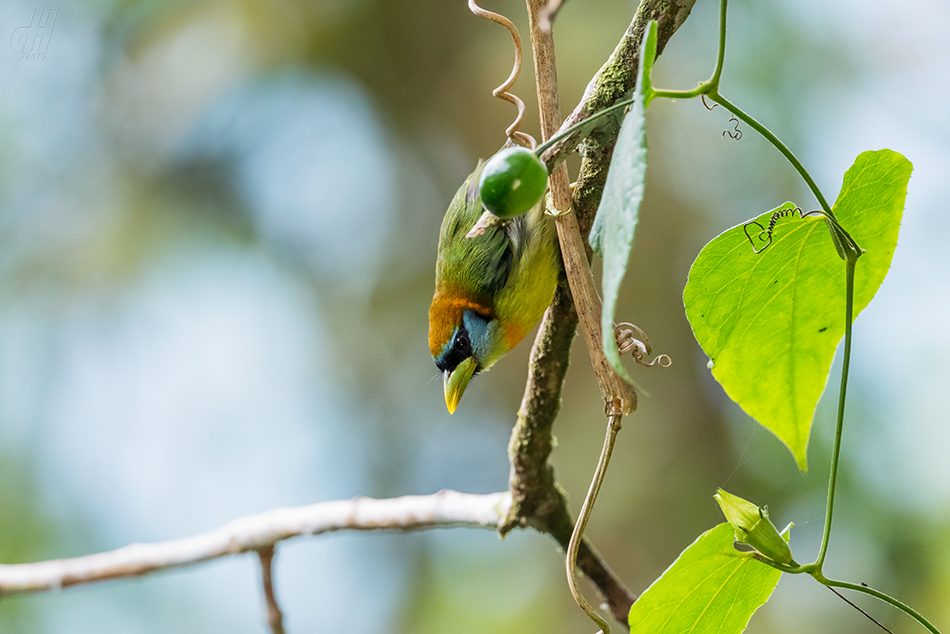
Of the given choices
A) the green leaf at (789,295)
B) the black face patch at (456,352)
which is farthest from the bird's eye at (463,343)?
the green leaf at (789,295)

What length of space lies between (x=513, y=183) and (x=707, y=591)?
0.43 metres

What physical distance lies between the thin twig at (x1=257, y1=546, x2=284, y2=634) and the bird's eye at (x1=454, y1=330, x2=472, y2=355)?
0.59 m

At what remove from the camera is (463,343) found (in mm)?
1478

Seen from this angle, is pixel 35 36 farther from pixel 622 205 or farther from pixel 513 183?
pixel 622 205

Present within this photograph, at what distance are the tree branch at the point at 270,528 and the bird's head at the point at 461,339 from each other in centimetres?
22

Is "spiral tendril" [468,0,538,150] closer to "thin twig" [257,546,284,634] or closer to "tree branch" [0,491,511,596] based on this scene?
"tree branch" [0,491,511,596]

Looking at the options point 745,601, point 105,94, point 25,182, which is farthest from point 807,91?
point 25,182

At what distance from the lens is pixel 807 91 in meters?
2.19

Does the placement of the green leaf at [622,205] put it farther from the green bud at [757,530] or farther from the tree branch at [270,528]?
the tree branch at [270,528]

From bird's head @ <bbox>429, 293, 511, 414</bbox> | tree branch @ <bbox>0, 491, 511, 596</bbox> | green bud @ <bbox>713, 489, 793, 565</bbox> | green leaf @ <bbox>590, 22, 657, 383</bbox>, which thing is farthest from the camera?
bird's head @ <bbox>429, 293, 511, 414</bbox>

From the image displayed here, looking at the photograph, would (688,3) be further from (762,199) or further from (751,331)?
(762,199)

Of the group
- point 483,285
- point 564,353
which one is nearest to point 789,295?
point 564,353

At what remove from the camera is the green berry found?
1.57ft

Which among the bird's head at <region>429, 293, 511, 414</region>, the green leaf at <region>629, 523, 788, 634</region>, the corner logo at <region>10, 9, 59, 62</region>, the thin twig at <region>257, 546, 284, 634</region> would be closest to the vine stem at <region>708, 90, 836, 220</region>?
the green leaf at <region>629, 523, 788, 634</region>
